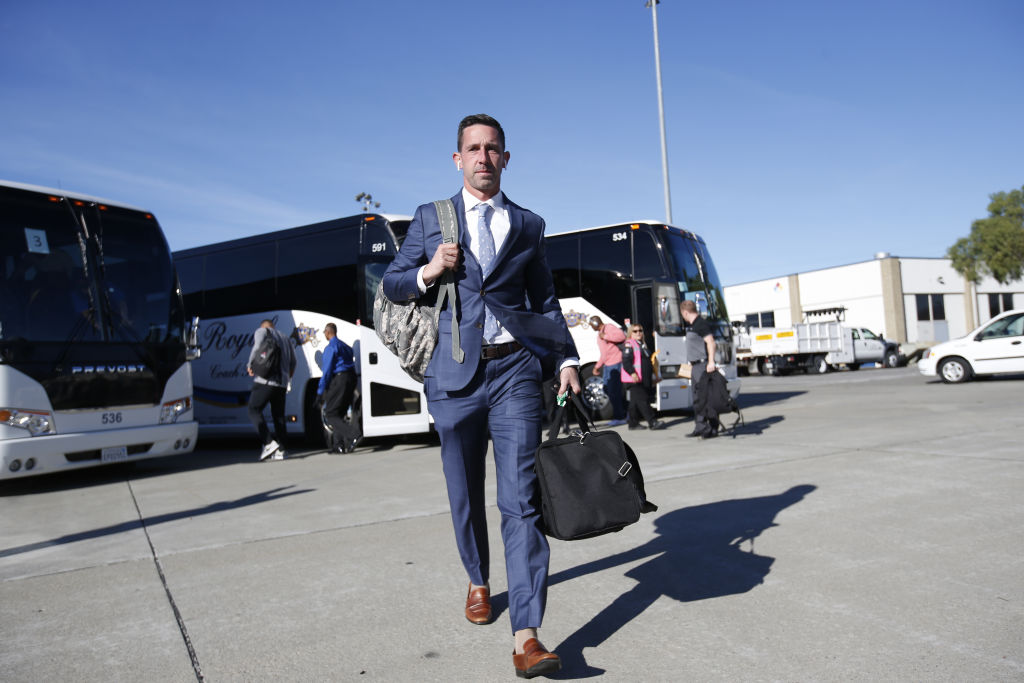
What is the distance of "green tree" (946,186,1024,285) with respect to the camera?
121 feet

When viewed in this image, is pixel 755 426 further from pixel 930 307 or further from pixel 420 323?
pixel 930 307

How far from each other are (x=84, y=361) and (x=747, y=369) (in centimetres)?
3061

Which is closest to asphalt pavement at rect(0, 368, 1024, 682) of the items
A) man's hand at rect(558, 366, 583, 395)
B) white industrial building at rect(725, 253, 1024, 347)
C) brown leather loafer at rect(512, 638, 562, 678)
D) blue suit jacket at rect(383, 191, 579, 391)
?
brown leather loafer at rect(512, 638, 562, 678)

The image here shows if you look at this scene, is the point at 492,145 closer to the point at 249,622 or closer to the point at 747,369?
the point at 249,622

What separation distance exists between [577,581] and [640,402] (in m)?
7.64

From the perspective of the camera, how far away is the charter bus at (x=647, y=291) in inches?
504

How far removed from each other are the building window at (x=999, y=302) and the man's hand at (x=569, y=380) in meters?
57.2

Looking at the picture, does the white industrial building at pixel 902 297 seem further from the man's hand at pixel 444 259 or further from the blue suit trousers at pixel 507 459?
the man's hand at pixel 444 259

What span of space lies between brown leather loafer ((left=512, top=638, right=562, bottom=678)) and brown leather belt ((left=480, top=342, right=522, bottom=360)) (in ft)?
3.43

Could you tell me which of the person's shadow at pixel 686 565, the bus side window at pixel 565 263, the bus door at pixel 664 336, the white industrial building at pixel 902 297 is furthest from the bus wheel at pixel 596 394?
the white industrial building at pixel 902 297

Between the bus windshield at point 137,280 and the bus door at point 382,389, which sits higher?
the bus windshield at point 137,280

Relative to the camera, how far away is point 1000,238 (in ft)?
122

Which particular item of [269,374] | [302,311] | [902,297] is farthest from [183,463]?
[902,297]

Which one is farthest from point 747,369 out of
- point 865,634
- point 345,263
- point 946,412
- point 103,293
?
point 865,634
